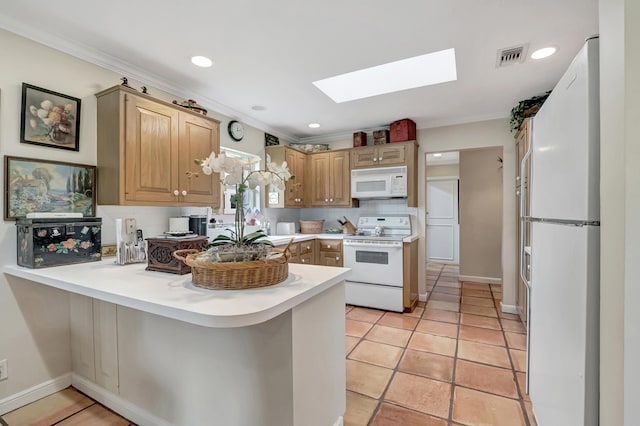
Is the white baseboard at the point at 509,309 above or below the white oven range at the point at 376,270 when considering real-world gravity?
below

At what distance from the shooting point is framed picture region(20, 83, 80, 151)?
184 cm

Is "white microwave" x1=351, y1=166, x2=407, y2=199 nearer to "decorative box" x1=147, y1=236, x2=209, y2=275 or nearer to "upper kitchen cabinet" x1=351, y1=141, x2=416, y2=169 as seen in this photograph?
"upper kitchen cabinet" x1=351, y1=141, x2=416, y2=169

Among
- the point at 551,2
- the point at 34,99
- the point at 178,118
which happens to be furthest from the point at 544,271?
the point at 34,99

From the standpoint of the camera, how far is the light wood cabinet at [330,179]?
4207 millimetres

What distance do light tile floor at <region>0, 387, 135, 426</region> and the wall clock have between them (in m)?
2.65

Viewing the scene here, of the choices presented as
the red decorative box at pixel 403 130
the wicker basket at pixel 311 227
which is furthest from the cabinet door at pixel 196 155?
the red decorative box at pixel 403 130

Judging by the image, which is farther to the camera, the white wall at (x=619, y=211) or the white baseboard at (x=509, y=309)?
the white baseboard at (x=509, y=309)

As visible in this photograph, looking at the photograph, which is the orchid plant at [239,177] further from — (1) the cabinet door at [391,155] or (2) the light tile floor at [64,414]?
(1) the cabinet door at [391,155]

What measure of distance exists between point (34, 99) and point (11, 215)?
29.9 inches

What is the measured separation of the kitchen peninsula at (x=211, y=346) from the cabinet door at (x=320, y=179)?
2.66 metres

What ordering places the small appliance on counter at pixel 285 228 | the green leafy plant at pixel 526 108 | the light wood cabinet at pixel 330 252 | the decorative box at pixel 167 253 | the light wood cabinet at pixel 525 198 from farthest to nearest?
the small appliance on counter at pixel 285 228
the light wood cabinet at pixel 330 252
the green leafy plant at pixel 526 108
the light wood cabinet at pixel 525 198
the decorative box at pixel 167 253

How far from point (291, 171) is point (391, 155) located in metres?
1.39

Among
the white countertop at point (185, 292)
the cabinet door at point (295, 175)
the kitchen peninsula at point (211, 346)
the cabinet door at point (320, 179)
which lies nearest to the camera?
the white countertop at point (185, 292)

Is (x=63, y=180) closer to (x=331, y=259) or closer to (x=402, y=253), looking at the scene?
(x=331, y=259)
